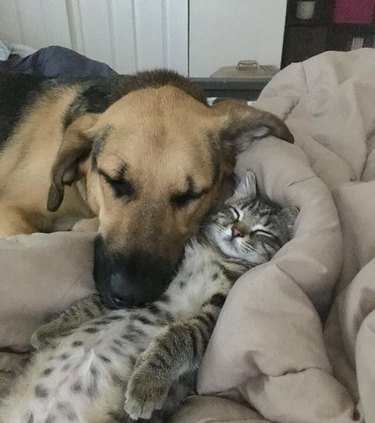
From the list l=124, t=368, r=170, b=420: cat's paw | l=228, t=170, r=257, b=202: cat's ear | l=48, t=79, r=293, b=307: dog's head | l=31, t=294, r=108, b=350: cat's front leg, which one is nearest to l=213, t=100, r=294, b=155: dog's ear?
l=48, t=79, r=293, b=307: dog's head

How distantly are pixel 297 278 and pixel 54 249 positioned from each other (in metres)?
0.54

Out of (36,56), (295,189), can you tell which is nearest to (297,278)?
(295,189)

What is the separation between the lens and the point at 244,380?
37.7 inches

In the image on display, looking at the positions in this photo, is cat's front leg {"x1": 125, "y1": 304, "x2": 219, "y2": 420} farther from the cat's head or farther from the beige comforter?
the cat's head

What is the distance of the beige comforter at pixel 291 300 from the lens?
864 millimetres

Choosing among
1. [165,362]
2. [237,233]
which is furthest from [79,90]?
[165,362]

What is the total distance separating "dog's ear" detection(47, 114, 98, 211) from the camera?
4.51 ft

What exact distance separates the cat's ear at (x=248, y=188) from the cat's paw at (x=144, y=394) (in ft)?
1.73

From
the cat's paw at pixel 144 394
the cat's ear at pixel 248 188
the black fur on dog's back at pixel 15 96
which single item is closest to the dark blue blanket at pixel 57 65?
the black fur on dog's back at pixel 15 96

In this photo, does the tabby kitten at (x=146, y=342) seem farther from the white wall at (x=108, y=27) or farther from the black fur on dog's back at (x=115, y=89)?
the white wall at (x=108, y=27)

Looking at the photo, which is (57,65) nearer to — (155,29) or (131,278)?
(155,29)

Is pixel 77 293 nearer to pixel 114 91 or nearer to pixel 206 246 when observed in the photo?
pixel 206 246

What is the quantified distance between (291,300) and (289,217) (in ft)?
0.89

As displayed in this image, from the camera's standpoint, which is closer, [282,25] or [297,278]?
[297,278]
